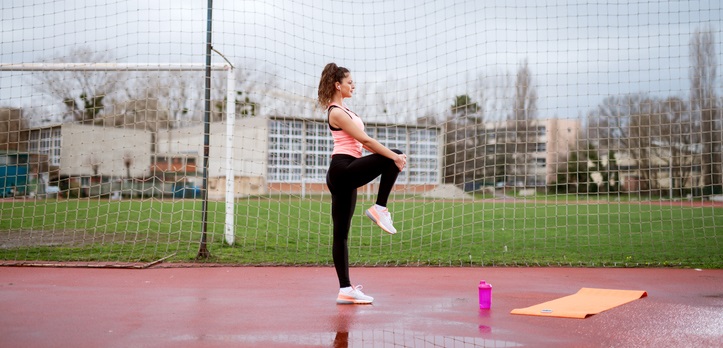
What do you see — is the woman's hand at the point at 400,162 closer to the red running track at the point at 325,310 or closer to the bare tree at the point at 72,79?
the red running track at the point at 325,310

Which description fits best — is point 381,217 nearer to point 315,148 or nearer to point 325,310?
point 325,310

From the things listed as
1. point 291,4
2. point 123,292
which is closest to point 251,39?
point 291,4

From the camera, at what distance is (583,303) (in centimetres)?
500

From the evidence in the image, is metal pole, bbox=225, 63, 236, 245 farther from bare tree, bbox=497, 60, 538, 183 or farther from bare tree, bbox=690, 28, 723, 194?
bare tree, bbox=690, 28, 723, 194

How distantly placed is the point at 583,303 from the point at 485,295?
83cm

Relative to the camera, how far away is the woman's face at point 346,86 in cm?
494

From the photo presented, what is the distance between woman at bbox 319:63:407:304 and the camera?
15.5 feet

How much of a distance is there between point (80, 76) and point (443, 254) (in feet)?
23.5

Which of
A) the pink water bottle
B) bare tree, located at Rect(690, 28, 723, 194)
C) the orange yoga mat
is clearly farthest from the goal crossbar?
bare tree, located at Rect(690, 28, 723, 194)

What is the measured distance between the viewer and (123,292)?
220 inches

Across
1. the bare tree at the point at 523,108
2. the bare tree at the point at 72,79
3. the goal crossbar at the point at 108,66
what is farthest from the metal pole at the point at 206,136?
the bare tree at the point at 523,108

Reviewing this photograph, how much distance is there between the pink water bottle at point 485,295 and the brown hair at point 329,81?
1721 mm

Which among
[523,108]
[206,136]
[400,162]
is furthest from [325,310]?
[523,108]

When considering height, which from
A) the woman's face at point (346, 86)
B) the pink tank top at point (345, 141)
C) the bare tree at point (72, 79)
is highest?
the bare tree at point (72, 79)
